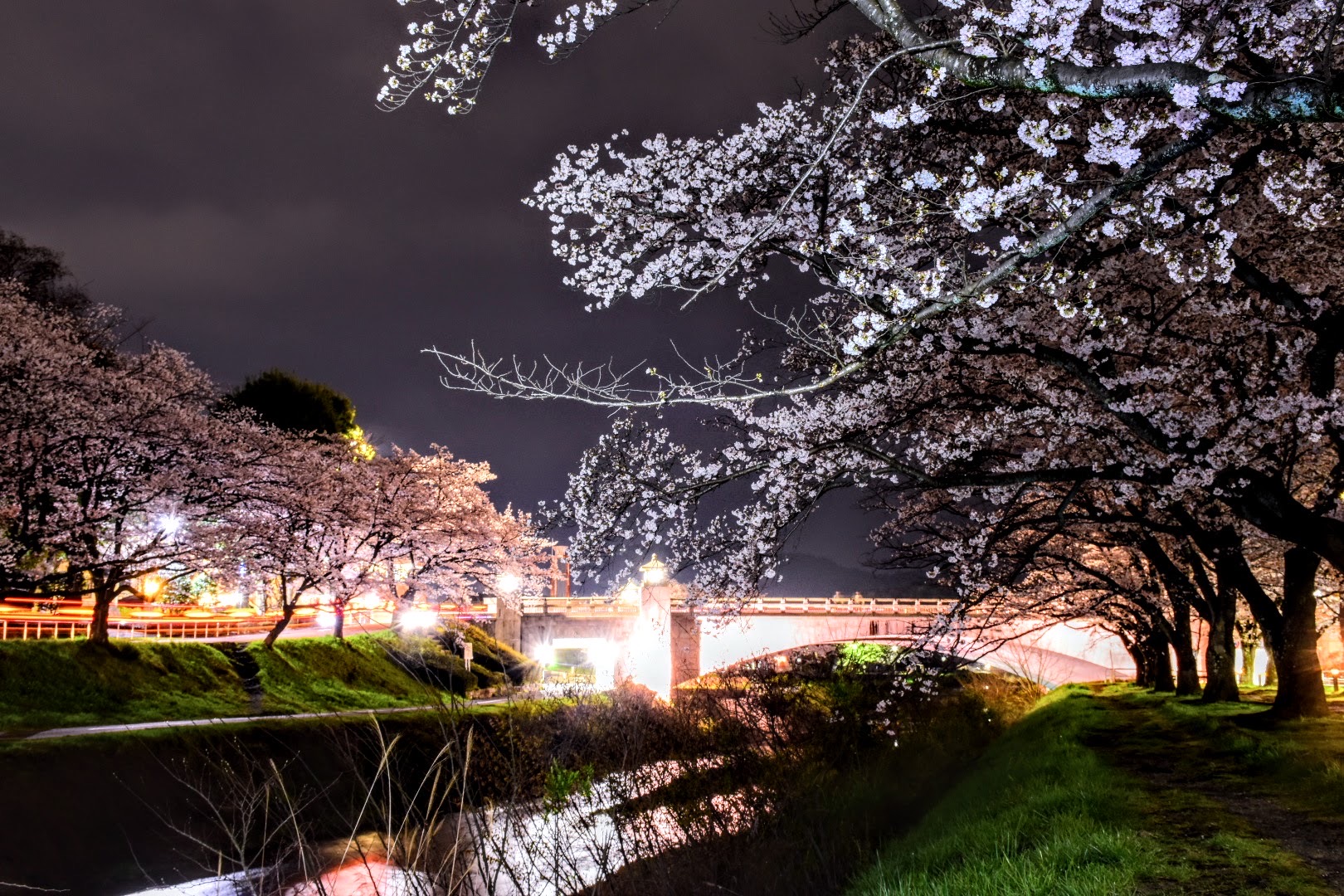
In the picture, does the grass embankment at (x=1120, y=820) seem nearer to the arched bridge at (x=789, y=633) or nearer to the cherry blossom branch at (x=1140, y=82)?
the cherry blossom branch at (x=1140, y=82)

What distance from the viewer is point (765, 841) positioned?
48.3 feet

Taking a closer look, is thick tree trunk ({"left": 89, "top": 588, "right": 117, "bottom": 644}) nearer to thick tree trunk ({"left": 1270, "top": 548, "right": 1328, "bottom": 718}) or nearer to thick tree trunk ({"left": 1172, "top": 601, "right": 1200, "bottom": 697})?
thick tree trunk ({"left": 1270, "top": 548, "right": 1328, "bottom": 718})

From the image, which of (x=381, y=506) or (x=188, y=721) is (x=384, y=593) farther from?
(x=188, y=721)

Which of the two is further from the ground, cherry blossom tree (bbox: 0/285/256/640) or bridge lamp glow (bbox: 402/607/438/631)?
cherry blossom tree (bbox: 0/285/256/640)

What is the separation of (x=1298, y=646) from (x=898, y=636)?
34.1 metres

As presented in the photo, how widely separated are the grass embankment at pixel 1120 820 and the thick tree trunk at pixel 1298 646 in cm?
77

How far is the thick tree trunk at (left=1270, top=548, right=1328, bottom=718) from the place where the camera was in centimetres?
1443

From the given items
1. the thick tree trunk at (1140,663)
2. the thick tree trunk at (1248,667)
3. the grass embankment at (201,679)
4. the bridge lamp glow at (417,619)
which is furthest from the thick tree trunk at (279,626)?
the thick tree trunk at (1248,667)

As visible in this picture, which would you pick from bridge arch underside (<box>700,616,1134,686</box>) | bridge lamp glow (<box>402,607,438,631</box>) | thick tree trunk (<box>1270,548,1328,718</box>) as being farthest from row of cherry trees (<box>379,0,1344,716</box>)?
bridge arch underside (<box>700,616,1134,686</box>)

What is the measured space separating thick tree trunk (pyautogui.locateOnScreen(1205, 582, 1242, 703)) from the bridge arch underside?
26483mm

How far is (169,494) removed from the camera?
25.4 m

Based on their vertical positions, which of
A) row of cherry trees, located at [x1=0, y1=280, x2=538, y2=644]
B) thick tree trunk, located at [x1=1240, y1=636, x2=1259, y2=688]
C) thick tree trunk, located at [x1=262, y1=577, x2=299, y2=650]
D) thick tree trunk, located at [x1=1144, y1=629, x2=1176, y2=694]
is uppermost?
row of cherry trees, located at [x1=0, y1=280, x2=538, y2=644]

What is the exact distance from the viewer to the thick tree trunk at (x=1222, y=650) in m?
18.6

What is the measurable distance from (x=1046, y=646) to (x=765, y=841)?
4140 cm
